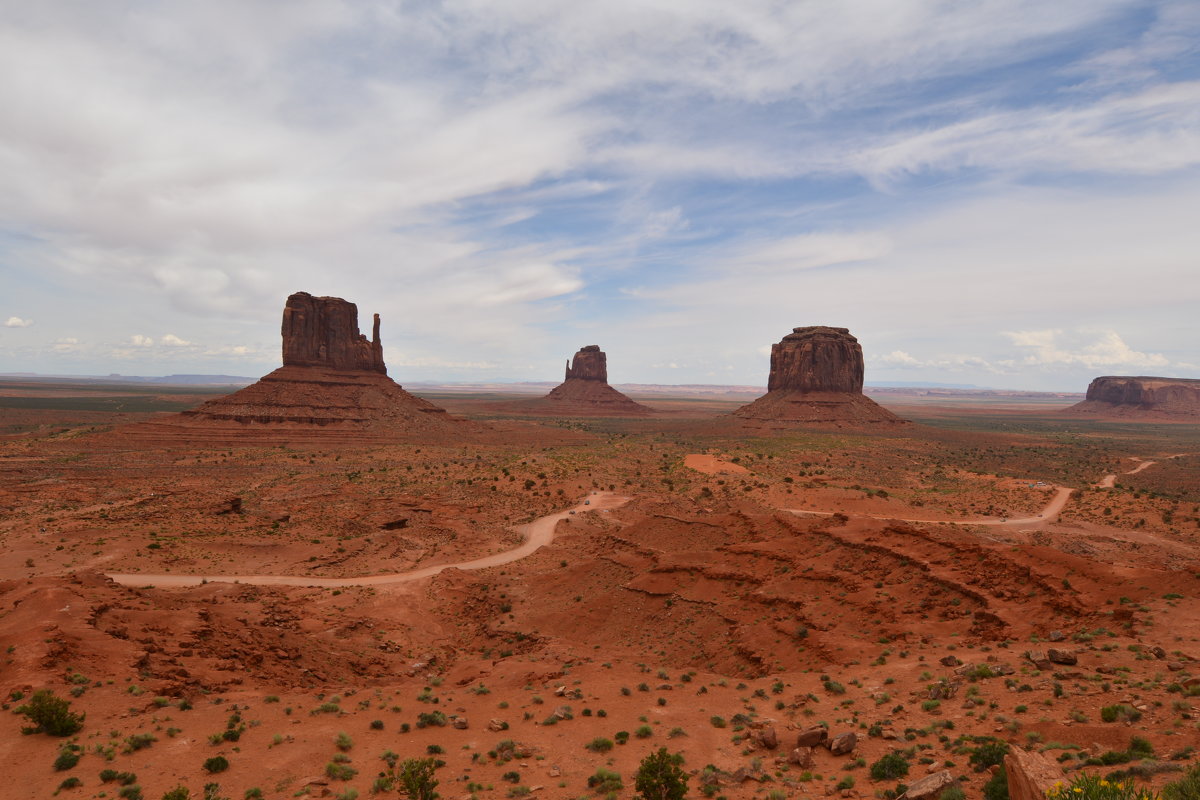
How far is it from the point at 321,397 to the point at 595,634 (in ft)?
318

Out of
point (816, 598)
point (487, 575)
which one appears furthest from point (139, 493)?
point (816, 598)

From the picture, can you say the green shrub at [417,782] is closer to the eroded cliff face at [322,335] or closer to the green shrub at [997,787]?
the green shrub at [997,787]

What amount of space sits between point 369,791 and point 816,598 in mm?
20587

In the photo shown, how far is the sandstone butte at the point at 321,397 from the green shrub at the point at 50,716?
88.5 m

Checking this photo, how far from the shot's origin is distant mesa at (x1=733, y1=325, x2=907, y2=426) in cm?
13075

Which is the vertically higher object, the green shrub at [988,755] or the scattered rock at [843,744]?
the green shrub at [988,755]

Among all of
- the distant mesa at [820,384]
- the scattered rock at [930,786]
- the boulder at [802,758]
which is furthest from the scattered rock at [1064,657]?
the distant mesa at [820,384]

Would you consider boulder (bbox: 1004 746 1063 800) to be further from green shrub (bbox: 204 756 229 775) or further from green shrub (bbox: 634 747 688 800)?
green shrub (bbox: 204 756 229 775)

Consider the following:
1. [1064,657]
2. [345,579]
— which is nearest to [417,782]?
[1064,657]

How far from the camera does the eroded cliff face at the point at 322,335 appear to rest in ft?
373

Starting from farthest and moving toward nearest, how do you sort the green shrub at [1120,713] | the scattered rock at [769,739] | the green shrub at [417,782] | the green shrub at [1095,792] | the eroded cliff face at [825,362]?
1. the eroded cliff face at [825,362]
2. the scattered rock at [769,739]
3. the green shrub at [1120,713]
4. the green shrub at [417,782]
5. the green shrub at [1095,792]

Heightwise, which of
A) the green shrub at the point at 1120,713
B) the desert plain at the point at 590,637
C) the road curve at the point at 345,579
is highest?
the green shrub at the point at 1120,713

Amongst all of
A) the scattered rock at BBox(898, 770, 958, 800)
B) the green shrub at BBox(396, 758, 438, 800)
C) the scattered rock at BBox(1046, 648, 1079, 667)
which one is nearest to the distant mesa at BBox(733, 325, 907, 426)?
the scattered rock at BBox(1046, 648, 1079, 667)

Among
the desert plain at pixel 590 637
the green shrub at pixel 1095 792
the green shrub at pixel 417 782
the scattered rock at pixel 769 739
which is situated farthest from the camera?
the scattered rock at pixel 769 739
